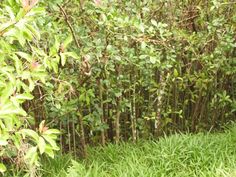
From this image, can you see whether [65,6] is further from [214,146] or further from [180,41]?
[214,146]

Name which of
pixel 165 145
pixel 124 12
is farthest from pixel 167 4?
pixel 165 145

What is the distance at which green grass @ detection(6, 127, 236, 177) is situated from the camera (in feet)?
12.4

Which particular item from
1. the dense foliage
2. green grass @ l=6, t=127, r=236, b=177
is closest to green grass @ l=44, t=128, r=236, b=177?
green grass @ l=6, t=127, r=236, b=177

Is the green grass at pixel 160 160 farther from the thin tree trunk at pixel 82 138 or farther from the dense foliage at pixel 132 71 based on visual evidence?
the dense foliage at pixel 132 71

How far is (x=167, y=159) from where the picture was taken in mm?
3996

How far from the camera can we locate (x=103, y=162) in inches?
165

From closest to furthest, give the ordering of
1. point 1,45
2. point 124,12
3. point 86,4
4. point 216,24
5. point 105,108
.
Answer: point 1,45
point 86,4
point 124,12
point 216,24
point 105,108

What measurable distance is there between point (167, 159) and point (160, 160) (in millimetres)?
68

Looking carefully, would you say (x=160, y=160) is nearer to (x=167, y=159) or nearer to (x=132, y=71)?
(x=167, y=159)

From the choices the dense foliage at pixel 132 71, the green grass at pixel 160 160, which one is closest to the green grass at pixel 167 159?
the green grass at pixel 160 160

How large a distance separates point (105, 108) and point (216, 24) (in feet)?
4.96

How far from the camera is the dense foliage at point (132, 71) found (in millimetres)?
3637

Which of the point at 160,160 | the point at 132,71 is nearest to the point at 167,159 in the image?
the point at 160,160

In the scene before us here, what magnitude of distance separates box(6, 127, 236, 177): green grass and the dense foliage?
280mm
